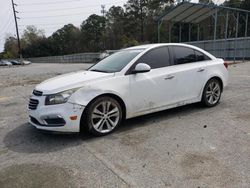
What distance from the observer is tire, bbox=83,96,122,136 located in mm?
4293

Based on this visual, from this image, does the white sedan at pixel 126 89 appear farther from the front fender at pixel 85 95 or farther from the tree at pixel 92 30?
the tree at pixel 92 30

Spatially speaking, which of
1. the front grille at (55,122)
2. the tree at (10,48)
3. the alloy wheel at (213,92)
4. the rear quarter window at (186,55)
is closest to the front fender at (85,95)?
the front grille at (55,122)

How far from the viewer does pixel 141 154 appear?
3.65 meters

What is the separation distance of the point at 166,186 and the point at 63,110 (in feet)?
6.82

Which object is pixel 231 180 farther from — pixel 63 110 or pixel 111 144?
pixel 63 110

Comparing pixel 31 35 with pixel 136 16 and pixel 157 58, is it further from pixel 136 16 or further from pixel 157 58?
pixel 157 58

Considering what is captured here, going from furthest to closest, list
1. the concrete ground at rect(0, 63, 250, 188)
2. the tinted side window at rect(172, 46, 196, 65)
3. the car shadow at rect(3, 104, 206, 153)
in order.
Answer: the tinted side window at rect(172, 46, 196, 65)
the car shadow at rect(3, 104, 206, 153)
the concrete ground at rect(0, 63, 250, 188)

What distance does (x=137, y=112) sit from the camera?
4.81 meters

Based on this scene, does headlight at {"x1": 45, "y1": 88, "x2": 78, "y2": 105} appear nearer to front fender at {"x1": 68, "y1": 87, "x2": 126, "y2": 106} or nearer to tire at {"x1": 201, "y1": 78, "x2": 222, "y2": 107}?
front fender at {"x1": 68, "y1": 87, "x2": 126, "y2": 106}

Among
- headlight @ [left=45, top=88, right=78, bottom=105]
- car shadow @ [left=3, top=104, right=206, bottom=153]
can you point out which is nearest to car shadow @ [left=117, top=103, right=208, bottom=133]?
car shadow @ [left=3, top=104, right=206, bottom=153]

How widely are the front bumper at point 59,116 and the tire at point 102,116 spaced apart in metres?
A: 0.17

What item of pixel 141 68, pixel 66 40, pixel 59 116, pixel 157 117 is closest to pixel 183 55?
pixel 141 68

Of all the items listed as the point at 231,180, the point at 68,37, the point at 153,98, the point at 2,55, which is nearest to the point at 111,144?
the point at 153,98

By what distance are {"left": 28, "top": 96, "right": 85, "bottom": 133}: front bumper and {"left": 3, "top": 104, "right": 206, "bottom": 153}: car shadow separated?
213mm
